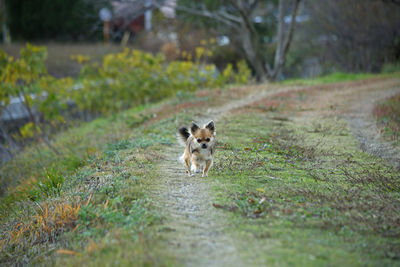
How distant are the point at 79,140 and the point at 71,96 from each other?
3384mm

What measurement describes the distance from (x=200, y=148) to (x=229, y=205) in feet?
4.02

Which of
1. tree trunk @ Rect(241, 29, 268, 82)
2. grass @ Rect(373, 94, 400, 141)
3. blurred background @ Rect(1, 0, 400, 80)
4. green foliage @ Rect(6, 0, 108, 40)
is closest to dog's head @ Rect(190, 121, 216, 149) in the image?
grass @ Rect(373, 94, 400, 141)

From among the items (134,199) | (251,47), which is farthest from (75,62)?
(134,199)

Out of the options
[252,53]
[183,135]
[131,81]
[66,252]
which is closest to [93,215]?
[66,252]

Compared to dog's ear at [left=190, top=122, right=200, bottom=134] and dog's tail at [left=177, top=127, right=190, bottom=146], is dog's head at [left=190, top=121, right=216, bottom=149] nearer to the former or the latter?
dog's ear at [left=190, top=122, right=200, bottom=134]

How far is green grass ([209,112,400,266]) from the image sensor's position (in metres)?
4.42

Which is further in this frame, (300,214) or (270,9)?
(270,9)

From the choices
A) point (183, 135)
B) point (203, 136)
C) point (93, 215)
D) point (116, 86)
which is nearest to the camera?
point (93, 215)

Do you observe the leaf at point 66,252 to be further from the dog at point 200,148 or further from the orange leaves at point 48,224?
the dog at point 200,148

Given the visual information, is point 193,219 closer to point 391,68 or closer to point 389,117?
point 389,117

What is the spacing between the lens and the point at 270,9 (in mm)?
33219

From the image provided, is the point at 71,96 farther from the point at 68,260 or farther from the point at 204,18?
the point at 204,18

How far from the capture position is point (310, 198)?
5820mm

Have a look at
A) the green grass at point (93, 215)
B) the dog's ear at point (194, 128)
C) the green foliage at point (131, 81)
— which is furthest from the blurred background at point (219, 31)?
the dog's ear at point (194, 128)
